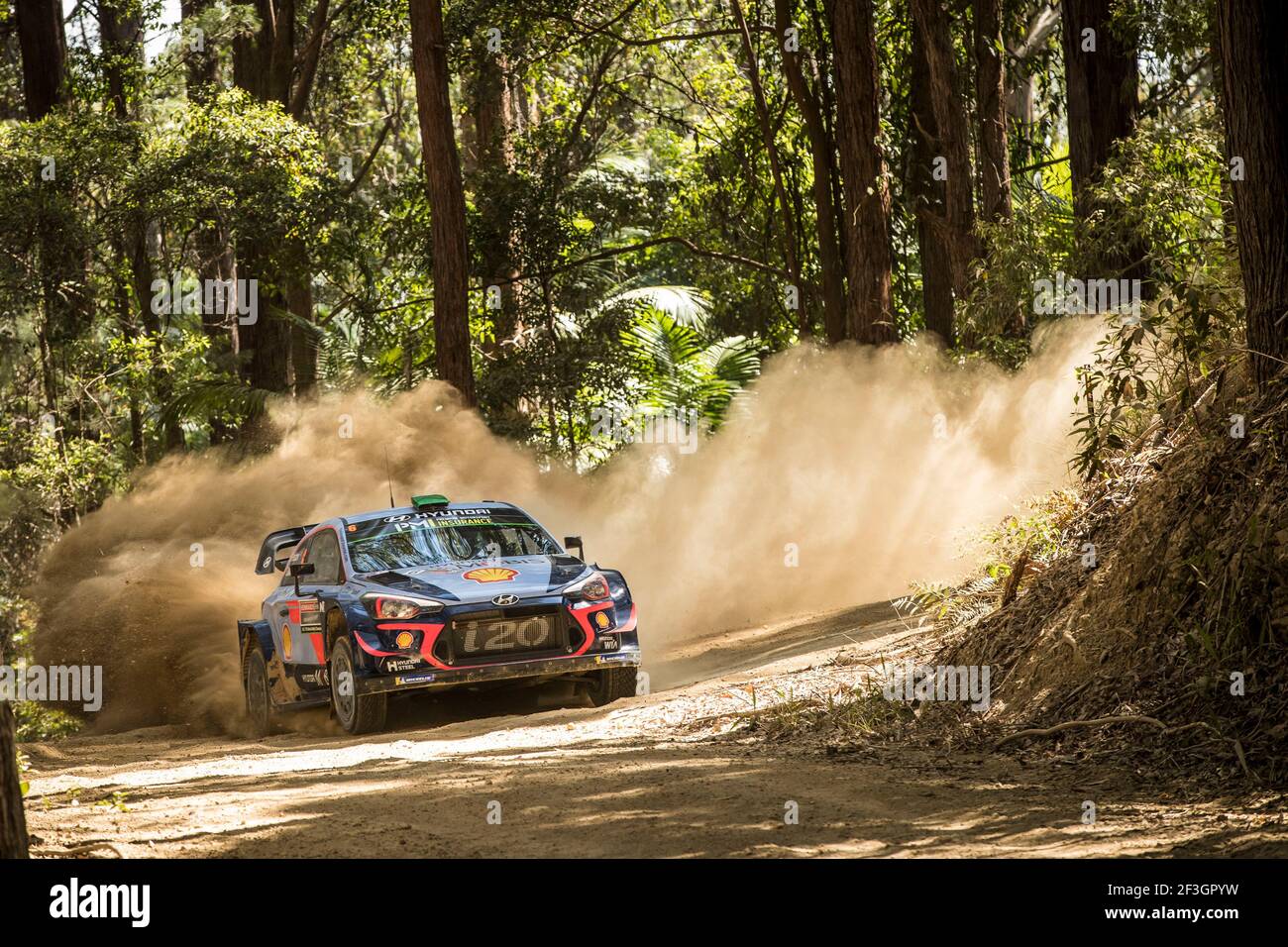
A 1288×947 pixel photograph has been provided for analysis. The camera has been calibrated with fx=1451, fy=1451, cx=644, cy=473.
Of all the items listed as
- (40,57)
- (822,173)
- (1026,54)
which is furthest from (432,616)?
(1026,54)

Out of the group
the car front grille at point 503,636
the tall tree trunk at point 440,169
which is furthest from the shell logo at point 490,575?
the tall tree trunk at point 440,169

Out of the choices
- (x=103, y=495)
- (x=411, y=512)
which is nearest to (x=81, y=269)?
(x=103, y=495)

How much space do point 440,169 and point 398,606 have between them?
A: 1453cm

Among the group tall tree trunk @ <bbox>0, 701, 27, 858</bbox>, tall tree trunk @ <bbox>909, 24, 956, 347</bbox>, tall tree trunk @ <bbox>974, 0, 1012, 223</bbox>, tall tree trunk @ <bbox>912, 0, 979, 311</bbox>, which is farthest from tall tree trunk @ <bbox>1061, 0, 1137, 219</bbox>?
tall tree trunk @ <bbox>0, 701, 27, 858</bbox>

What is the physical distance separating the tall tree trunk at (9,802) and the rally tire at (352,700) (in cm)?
518

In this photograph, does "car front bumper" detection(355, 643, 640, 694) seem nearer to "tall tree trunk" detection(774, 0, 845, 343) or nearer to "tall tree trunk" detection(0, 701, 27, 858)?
"tall tree trunk" detection(0, 701, 27, 858)

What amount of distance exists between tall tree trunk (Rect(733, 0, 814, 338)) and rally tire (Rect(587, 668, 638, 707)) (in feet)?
55.7

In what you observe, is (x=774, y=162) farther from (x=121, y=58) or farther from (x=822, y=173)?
(x=121, y=58)

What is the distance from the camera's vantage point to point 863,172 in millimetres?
21922

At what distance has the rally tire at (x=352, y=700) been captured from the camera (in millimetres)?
10539

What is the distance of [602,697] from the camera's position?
11164mm

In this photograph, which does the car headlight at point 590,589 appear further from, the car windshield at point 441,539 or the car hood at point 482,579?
the car windshield at point 441,539
